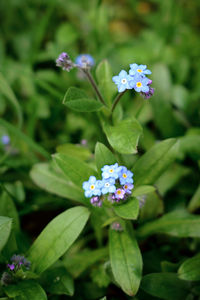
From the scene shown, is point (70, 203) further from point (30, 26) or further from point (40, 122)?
point (30, 26)

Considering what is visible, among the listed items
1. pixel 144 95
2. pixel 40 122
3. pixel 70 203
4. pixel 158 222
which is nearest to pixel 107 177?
pixel 144 95

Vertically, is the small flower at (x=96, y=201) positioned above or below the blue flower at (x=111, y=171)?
below

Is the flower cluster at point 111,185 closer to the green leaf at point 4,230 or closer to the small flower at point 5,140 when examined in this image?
the green leaf at point 4,230

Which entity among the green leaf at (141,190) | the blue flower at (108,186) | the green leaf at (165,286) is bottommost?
the green leaf at (165,286)

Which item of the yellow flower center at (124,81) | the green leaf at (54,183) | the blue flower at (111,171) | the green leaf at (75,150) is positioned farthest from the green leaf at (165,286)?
the yellow flower center at (124,81)

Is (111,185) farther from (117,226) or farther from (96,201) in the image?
(117,226)

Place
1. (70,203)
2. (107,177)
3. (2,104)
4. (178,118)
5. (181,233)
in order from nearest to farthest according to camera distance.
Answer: (107,177) < (181,233) < (70,203) < (178,118) < (2,104)
